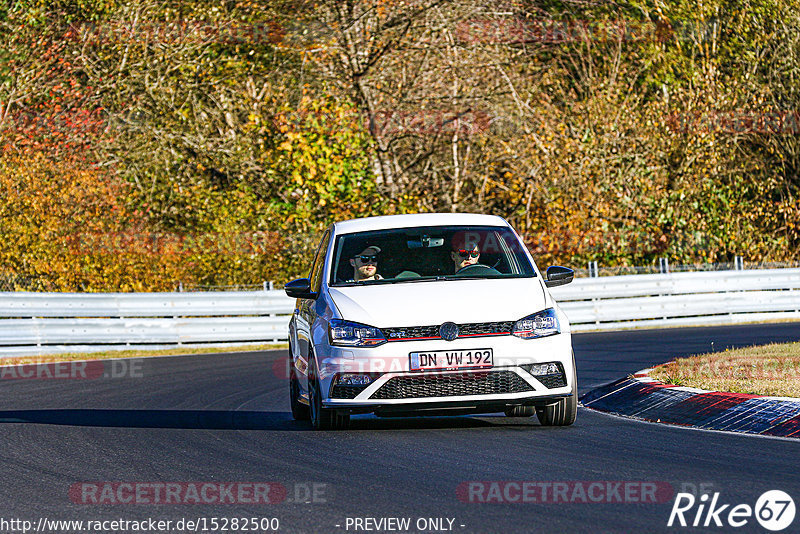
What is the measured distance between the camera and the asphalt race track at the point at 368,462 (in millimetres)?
6617

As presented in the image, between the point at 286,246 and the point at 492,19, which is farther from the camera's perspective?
the point at 492,19

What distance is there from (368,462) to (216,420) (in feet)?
12.5

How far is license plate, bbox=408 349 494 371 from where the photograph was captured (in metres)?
9.78

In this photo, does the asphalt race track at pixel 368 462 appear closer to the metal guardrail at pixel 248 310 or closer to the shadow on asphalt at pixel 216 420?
the shadow on asphalt at pixel 216 420

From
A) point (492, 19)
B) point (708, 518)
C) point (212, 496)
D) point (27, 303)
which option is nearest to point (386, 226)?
point (212, 496)

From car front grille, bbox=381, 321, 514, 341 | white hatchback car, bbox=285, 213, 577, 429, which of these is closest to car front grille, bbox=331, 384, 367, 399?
white hatchback car, bbox=285, 213, 577, 429

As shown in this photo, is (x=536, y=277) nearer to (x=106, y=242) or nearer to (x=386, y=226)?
(x=386, y=226)

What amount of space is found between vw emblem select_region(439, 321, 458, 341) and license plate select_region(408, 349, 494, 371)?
0.10m

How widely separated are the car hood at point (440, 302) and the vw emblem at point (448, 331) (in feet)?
0.13

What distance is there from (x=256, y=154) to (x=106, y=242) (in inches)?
177

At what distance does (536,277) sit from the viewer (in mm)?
10789

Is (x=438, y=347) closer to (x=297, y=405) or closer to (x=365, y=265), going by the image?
(x=365, y=265)

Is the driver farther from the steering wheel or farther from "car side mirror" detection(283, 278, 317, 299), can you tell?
"car side mirror" detection(283, 278, 317, 299)

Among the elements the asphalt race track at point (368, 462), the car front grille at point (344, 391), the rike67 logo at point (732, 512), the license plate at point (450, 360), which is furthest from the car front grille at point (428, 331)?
the rike67 logo at point (732, 512)
